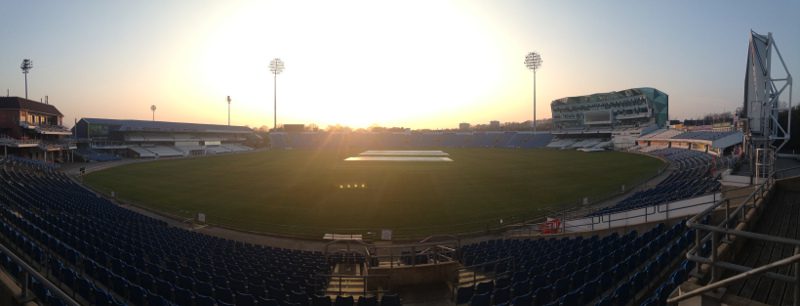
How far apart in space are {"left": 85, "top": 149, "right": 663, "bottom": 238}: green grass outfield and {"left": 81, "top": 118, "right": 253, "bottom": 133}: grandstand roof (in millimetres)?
33539

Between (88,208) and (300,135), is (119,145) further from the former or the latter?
(88,208)

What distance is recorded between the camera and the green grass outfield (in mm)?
21875

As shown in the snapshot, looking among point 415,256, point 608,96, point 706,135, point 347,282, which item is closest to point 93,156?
point 347,282

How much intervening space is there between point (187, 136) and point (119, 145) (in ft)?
57.3

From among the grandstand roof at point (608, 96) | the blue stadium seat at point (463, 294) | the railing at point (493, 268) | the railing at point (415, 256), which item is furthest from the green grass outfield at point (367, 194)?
the grandstand roof at point (608, 96)

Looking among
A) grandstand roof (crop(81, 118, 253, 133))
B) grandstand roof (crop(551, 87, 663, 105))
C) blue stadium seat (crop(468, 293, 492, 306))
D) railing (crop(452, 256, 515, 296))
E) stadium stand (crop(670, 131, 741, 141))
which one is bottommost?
railing (crop(452, 256, 515, 296))

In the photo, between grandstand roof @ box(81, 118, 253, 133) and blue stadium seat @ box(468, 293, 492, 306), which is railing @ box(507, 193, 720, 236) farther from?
grandstand roof @ box(81, 118, 253, 133)

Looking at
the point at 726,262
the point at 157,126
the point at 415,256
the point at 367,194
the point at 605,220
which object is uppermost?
the point at 157,126

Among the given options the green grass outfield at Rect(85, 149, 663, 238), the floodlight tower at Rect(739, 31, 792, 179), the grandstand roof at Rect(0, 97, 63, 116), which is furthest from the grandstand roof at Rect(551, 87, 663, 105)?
the grandstand roof at Rect(0, 97, 63, 116)

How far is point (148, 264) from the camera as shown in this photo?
33.2 feet

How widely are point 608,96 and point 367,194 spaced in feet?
258

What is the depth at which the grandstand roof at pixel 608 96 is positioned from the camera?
8161cm

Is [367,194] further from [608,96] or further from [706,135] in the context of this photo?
[608,96]

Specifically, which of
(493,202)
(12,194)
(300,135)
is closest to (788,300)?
(493,202)
